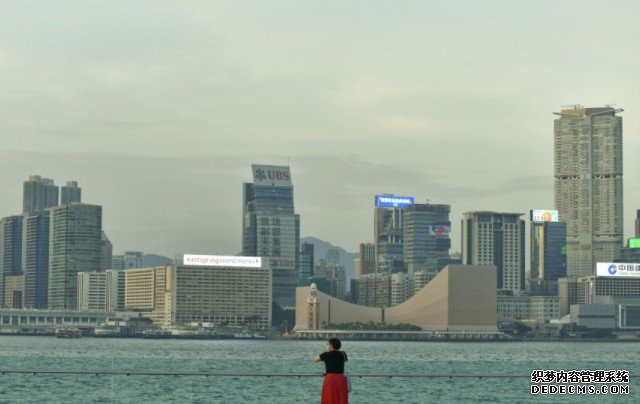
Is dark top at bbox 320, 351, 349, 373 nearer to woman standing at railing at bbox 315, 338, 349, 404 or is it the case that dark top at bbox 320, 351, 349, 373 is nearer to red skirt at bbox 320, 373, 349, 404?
woman standing at railing at bbox 315, 338, 349, 404

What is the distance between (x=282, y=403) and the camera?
50969 millimetres

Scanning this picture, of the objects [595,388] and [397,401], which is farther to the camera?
[397,401]

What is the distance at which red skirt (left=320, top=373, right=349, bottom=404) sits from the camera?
114ft

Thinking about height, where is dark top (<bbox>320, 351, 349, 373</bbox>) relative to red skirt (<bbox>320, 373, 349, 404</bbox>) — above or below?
above

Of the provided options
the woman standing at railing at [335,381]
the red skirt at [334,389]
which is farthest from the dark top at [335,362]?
the red skirt at [334,389]

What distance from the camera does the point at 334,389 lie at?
34688 mm

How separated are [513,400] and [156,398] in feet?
57.4

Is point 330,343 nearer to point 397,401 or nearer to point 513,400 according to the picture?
point 397,401

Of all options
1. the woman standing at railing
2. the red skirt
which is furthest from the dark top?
the red skirt

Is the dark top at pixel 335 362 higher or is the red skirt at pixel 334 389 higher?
the dark top at pixel 335 362

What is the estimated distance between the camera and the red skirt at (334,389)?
114ft

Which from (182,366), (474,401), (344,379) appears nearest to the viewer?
(344,379)

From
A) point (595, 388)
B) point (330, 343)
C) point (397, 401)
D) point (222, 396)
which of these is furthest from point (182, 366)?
point (330, 343)

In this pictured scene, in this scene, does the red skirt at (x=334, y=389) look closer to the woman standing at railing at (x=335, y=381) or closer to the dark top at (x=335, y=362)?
the woman standing at railing at (x=335, y=381)
